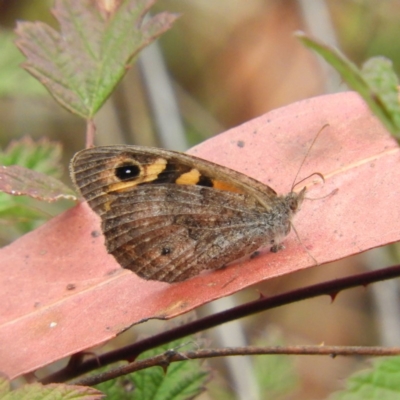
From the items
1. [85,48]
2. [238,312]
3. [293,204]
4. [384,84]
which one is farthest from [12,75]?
[384,84]

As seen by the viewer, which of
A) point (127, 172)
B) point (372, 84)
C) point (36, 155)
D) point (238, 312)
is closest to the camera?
point (372, 84)

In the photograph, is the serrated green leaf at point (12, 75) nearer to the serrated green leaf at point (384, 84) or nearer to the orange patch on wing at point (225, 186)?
the orange patch on wing at point (225, 186)

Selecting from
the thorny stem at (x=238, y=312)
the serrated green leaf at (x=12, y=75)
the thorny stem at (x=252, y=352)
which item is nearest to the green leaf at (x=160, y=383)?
the thorny stem at (x=238, y=312)

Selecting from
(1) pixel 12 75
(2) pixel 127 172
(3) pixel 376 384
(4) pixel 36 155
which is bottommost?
(3) pixel 376 384

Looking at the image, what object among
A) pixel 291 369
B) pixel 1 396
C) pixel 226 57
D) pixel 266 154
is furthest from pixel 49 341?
pixel 226 57

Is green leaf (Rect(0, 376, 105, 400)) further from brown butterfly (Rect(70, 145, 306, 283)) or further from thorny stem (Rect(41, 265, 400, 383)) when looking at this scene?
brown butterfly (Rect(70, 145, 306, 283))

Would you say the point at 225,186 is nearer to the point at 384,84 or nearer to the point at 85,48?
the point at 85,48

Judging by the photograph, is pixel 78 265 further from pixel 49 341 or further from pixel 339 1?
pixel 339 1

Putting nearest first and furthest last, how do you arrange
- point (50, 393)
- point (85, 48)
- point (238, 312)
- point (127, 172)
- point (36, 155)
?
point (50, 393)
point (238, 312)
point (127, 172)
point (85, 48)
point (36, 155)
